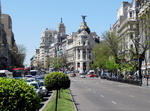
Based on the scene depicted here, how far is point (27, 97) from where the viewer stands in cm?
782

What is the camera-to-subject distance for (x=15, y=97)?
7.67 meters

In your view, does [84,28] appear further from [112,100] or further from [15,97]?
[15,97]

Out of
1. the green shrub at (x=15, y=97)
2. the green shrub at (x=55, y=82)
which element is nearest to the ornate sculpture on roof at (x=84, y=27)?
the green shrub at (x=55, y=82)

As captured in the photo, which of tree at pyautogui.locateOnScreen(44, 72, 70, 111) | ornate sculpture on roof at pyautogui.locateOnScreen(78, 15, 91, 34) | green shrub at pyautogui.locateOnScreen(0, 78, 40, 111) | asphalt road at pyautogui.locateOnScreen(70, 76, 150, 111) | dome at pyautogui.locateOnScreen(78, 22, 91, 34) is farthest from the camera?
dome at pyautogui.locateOnScreen(78, 22, 91, 34)

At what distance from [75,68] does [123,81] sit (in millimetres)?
125619

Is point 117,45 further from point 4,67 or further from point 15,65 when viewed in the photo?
point 15,65

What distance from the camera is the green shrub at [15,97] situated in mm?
7605

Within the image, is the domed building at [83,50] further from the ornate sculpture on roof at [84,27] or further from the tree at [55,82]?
the tree at [55,82]

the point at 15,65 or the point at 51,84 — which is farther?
the point at 15,65

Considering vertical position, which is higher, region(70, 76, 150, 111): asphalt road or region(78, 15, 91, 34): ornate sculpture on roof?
region(78, 15, 91, 34): ornate sculpture on roof

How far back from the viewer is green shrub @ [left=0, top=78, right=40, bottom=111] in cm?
761

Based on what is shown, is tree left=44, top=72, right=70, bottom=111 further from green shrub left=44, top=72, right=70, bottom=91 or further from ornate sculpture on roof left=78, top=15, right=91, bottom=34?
ornate sculpture on roof left=78, top=15, right=91, bottom=34

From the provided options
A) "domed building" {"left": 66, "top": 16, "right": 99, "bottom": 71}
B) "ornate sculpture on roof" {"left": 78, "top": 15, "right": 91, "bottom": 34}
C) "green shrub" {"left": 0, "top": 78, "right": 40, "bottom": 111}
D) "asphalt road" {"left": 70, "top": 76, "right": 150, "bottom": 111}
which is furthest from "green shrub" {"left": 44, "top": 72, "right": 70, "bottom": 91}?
"ornate sculpture on roof" {"left": 78, "top": 15, "right": 91, "bottom": 34}

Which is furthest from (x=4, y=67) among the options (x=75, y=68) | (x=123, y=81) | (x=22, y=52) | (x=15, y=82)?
(x=15, y=82)
